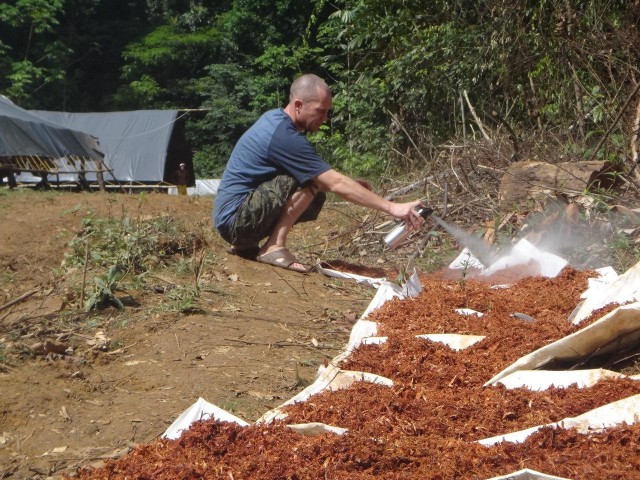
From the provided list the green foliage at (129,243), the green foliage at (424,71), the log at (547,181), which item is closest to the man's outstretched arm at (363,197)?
the green foliage at (129,243)

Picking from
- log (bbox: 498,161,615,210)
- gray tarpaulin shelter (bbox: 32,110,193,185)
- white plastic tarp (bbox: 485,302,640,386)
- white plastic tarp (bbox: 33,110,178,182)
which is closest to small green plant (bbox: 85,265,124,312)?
white plastic tarp (bbox: 485,302,640,386)

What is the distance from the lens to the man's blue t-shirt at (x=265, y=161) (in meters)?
5.43

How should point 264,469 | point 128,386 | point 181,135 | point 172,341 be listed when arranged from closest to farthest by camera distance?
point 264,469, point 128,386, point 172,341, point 181,135

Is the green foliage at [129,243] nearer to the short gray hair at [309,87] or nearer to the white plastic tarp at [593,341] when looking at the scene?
the short gray hair at [309,87]

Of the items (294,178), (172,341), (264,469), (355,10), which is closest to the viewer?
(264,469)

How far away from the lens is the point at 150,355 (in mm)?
3561

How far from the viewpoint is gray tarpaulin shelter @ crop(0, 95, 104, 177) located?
1747cm

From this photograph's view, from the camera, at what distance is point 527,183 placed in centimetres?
633

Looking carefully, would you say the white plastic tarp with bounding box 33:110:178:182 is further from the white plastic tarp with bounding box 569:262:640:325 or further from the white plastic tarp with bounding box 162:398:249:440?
the white plastic tarp with bounding box 162:398:249:440

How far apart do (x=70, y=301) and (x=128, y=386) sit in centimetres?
122

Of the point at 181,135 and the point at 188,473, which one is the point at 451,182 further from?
the point at 181,135

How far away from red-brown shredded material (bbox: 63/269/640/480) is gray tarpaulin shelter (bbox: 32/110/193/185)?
67.4ft

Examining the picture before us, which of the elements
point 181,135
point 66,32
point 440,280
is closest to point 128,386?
point 440,280

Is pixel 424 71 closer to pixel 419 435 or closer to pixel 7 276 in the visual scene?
pixel 7 276
